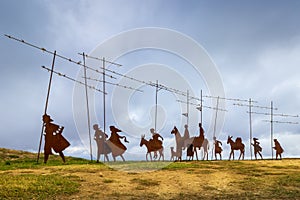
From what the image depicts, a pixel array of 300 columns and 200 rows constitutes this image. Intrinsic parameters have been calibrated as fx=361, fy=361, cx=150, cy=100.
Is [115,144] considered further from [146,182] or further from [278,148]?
[278,148]

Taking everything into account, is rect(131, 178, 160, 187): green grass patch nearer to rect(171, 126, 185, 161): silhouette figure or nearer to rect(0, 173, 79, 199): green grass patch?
rect(0, 173, 79, 199): green grass patch

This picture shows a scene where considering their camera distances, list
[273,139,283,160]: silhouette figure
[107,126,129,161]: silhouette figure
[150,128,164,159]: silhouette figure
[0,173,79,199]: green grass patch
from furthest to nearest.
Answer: [273,139,283,160]: silhouette figure
[150,128,164,159]: silhouette figure
[107,126,129,161]: silhouette figure
[0,173,79,199]: green grass patch

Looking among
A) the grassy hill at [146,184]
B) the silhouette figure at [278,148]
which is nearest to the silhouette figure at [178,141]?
the grassy hill at [146,184]

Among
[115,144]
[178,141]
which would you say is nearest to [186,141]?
[178,141]

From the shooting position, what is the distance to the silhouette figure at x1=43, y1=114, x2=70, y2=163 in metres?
20.9

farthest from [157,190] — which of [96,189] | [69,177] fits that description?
[69,177]

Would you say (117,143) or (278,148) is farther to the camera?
(278,148)

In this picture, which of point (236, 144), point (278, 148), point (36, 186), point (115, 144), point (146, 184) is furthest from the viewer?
point (278, 148)

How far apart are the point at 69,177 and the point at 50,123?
584 centimetres

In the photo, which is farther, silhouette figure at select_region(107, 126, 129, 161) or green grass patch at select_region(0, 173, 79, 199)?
silhouette figure at select_region(107, 126, 129, 161)

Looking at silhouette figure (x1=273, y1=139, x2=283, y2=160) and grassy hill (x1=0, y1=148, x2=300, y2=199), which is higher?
silhouette figure (x1=273, y1=139, x2=283, y2=160)

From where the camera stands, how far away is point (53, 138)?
828 inches

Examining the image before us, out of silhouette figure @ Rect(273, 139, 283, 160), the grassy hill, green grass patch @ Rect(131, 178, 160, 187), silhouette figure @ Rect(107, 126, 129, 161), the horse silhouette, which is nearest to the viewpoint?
the grassy hill

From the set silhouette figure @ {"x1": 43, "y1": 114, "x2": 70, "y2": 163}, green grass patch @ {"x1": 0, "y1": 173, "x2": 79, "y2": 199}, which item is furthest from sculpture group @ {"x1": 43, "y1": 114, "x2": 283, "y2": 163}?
green grass patch @ {"x1": 0, "y1": 173, "x2": 79, "y2": 199}
